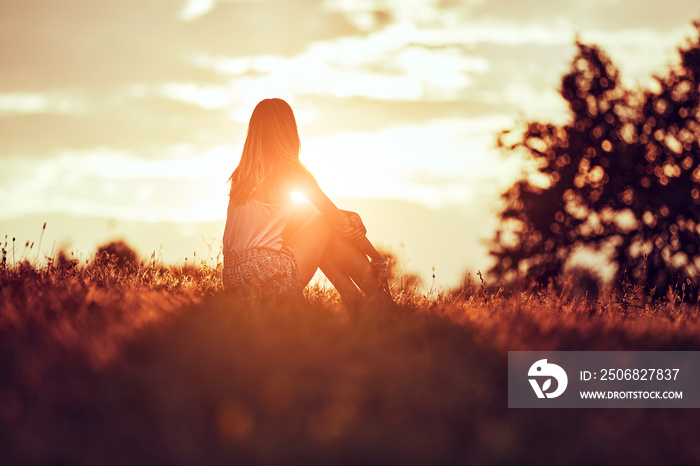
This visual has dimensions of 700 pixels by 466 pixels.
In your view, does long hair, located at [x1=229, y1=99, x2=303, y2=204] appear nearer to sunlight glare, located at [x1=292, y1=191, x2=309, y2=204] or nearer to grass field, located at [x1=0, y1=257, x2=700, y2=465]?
sunlight glare, located at [x1=292, y1=191, x2=309, y2=204]

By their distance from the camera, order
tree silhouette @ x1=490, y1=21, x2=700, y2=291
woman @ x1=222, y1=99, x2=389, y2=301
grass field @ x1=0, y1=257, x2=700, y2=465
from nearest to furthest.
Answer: grass field @ x1=0, y1=257, x2=700, y2=465, woman @ x1=222, y1=99, x2=389, y2=301, tree silhouette @ x1=490, y1=21, x2=700, y2=291

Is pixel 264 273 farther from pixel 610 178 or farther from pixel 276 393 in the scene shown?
pixel 610 178

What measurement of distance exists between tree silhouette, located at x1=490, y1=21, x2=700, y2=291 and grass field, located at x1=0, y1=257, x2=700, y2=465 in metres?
18.7

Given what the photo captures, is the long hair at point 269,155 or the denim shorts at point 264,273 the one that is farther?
the long hair at point 269,155

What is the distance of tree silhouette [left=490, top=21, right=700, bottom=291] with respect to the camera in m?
22.0

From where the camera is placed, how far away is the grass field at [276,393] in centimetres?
316

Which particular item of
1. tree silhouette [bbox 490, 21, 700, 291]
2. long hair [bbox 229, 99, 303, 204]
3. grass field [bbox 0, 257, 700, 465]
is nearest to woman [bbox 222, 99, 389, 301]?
long hair [bbox 229, 99, 303, 204]

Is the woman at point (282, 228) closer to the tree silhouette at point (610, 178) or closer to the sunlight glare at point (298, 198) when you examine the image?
the sunlight glare at point (298, 198)

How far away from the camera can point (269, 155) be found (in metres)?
5.70

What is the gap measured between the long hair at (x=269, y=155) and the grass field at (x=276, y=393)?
1.29m

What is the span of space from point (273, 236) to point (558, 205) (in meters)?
18.9

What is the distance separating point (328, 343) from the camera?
13.0 feet

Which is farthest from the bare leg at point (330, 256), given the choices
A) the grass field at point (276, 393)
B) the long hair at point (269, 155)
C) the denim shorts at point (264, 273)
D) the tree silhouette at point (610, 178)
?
the tree silhouette at point (610, 178)

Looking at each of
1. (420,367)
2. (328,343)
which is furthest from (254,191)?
(420,367)
